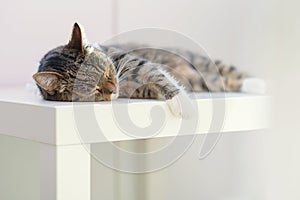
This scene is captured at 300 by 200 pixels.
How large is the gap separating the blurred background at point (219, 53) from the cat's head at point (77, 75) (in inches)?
16.0

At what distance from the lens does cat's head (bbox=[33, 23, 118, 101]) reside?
107 cm

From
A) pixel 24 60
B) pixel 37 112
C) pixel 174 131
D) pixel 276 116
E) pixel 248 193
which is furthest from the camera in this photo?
pixel 24 60

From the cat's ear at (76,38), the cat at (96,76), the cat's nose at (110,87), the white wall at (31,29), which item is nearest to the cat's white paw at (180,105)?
the cat at (96,76)

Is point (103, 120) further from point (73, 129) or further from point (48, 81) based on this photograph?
point (48, 81)

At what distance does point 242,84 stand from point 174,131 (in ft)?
1.50

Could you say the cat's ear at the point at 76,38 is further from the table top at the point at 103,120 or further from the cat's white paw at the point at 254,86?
the cat's white paw at the point at 254,86

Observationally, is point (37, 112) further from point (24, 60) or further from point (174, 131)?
point (24, 60)

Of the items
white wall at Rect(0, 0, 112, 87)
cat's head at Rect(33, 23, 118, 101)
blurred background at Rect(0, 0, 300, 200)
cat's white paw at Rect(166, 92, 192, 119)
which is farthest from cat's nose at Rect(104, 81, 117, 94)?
white wall at Rect(0, 0, 112, 87)

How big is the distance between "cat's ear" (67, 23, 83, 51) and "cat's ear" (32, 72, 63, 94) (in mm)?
77

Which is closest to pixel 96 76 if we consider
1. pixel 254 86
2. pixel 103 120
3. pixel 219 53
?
pixel 103 120

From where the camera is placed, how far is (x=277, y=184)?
128cm

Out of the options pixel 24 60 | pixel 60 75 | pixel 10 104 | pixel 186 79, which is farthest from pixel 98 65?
pixel 24 60

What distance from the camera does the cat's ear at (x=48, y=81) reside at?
1.05 metres

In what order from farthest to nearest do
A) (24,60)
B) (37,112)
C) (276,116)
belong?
(24,60), (276,116), (37,112)
